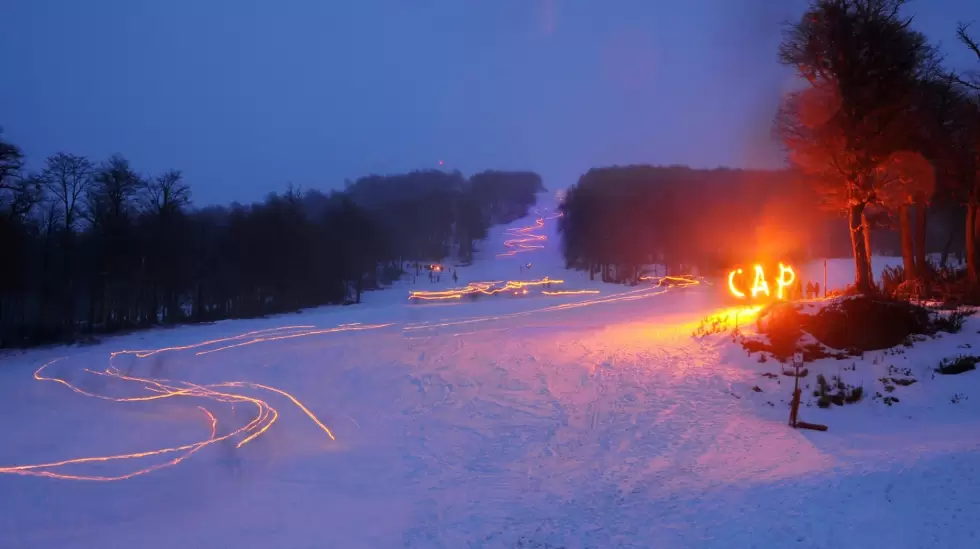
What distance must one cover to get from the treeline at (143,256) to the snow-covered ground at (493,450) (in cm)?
1292

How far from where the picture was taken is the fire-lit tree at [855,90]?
18.2 m

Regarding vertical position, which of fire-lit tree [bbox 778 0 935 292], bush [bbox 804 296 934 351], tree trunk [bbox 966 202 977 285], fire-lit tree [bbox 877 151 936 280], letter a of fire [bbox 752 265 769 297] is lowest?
bush [bbox 804 296 934 351]

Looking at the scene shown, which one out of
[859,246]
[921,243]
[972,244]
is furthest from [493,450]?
[921,243]

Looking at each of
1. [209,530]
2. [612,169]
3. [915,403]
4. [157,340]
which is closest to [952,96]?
[915,403]

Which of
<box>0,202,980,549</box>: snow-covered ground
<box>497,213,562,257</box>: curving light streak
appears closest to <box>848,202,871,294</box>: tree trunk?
<box>0,202,980,549</box>: snow-covered ground

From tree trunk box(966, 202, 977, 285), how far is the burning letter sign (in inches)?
210

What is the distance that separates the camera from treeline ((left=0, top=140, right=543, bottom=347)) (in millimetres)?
30094

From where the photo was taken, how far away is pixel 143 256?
35062 millimetres

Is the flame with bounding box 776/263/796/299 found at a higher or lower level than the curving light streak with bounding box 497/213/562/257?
lower

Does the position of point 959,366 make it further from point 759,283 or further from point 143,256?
point 143,256

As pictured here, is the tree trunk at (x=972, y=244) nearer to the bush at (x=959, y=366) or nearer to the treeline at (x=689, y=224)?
the bush at (x=959, y=366)

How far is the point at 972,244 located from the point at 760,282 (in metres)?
7.08

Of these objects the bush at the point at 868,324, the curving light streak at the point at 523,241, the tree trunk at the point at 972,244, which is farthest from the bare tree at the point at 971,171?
the curving light streak at the point at 523,241

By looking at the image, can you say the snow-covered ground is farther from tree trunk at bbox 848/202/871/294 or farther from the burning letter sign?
the burning letter sign
